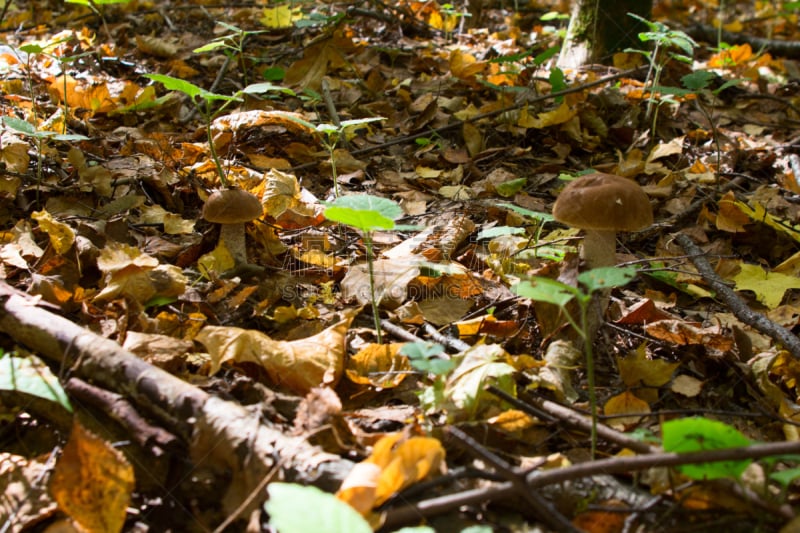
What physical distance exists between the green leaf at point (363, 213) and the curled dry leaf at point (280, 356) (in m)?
0.43

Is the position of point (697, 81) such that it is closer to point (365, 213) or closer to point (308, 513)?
point (365, 213)

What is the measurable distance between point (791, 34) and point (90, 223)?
31.0 ft

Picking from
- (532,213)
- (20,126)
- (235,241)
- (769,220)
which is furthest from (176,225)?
(769,220)

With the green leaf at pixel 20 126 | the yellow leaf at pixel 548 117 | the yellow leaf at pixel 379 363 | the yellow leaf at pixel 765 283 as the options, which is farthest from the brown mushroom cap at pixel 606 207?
the green leaf at pixel 20 126

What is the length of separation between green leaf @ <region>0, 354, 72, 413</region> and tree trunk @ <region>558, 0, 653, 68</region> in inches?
188

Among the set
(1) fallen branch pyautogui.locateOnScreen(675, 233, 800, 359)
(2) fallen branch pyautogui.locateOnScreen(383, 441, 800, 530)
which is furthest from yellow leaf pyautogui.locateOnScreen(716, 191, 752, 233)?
(2) fallen branch pyautogui.locateOnScreen(383, 441, 800, 530)

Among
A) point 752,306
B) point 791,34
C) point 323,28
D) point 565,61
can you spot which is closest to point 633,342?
point 752,306

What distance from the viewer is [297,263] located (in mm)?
2764

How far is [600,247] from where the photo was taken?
7.38 ft

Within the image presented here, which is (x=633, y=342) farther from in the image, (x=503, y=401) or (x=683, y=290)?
(x=503, y=401)

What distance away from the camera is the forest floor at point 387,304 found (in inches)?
54.8

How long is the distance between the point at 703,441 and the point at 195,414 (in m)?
1.25

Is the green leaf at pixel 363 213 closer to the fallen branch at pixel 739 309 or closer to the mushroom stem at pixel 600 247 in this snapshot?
the mushroom stem at pixel 600 247

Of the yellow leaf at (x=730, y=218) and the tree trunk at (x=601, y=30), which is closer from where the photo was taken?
the yellow leaf at (x=730, y=218)
